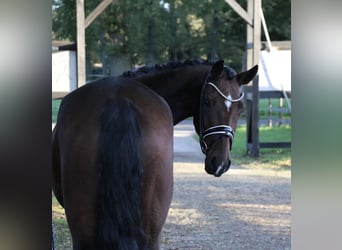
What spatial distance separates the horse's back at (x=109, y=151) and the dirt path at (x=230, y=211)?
268cm

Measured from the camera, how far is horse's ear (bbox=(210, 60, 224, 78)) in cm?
281

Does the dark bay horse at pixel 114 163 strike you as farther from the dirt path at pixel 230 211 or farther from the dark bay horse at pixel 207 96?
the dirt path at pixel 230 211

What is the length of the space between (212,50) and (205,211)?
80.7 feet

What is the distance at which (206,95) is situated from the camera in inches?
110

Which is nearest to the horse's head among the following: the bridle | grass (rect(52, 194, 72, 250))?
the bridle

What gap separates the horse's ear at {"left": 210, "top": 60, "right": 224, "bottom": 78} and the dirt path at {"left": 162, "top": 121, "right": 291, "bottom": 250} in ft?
7.96

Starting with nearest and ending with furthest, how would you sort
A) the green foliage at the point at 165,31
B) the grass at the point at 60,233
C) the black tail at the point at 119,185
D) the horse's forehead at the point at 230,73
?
the black tail at the point at 119,185 → the horse's forehead at the point at 230,73 → the grass at the point at 60,233 → the green foliage at the point at 165,31

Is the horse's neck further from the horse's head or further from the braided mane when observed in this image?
the horse's head

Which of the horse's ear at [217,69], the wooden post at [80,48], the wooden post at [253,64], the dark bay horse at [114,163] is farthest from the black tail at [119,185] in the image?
the wooden post at [253,64]

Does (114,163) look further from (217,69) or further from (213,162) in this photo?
(217,69)

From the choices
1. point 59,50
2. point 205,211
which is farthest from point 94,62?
point 205,211

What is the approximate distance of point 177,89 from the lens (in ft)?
10.3

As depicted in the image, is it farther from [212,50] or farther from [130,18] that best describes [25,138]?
[212,50]

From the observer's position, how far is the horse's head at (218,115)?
8.97ft
